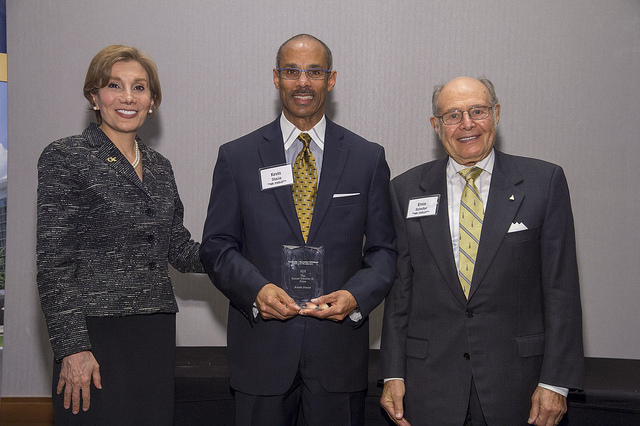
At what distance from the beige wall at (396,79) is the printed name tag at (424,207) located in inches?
60.0

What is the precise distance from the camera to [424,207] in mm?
2176

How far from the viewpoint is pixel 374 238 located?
230 centimetres

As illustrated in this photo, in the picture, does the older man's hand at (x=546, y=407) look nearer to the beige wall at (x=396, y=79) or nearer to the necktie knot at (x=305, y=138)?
the necktie knot at (x=305, y=138)

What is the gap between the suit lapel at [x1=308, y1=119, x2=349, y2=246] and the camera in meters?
2.21

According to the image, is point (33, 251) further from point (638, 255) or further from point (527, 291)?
point (638, 255)

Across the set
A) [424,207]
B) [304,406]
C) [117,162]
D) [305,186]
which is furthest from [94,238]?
[424,207]

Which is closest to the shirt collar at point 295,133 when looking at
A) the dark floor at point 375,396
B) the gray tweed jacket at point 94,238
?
the gray tweed jacket at point 94,238

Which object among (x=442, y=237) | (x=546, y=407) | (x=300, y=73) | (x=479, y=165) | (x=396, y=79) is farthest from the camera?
(x=396, y=79)

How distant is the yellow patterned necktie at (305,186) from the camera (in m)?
2.26

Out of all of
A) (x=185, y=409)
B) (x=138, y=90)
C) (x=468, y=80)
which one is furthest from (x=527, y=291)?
(x=185, y=409)

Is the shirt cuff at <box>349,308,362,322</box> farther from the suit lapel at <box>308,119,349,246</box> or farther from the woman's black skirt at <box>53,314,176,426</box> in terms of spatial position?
the woman's black skirt at <box>53,314,176,426</box>

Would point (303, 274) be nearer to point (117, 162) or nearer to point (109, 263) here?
point (109, 263)

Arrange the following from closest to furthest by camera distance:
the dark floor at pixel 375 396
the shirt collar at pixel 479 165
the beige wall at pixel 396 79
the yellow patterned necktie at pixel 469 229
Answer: the yellow patterned necktie at pixel 469 229 → the shirt collar at pixel 479 165 → the dark floor at pixel 375 396 → the beige wall at pixel 396 79

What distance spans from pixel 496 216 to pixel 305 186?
0.75 metres
